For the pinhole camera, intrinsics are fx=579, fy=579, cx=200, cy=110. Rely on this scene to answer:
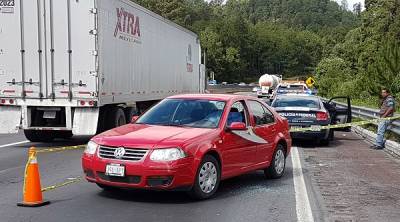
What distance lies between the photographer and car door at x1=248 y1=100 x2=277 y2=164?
9602mm

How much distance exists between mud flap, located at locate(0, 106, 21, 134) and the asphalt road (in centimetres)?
233

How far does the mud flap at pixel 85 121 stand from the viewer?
14.0m

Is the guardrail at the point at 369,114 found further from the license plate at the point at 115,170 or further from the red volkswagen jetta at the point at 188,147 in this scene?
the license plate at the point at 115,170

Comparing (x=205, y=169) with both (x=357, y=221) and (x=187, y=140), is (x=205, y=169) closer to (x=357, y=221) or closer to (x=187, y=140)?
(x=187, y=140)

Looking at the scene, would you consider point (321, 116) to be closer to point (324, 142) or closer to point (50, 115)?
point (324, 142)

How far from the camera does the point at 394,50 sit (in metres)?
25.3

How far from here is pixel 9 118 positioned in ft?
47.2

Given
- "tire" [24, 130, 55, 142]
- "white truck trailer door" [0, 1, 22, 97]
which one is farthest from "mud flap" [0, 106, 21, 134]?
"tire" [24, 130, 55, 142]

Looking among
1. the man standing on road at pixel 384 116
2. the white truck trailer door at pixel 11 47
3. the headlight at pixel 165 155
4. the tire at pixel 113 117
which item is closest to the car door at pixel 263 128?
the headlight at pixel 165 155

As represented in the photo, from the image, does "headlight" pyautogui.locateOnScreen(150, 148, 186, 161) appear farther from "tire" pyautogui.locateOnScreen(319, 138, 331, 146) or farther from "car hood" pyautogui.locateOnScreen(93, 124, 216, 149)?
"tire" pyautogui.locateOnScreen(319, 138, 331, 146)

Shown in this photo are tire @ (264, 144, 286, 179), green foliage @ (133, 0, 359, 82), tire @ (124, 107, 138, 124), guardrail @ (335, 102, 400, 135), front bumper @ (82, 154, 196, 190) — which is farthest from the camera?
green foliage @ (133, 0, 359, 82)

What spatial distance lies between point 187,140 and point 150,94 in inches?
478

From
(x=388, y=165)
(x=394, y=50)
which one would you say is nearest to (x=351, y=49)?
(x=394, y=50)

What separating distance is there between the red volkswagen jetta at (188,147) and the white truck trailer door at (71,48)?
16.9ft
